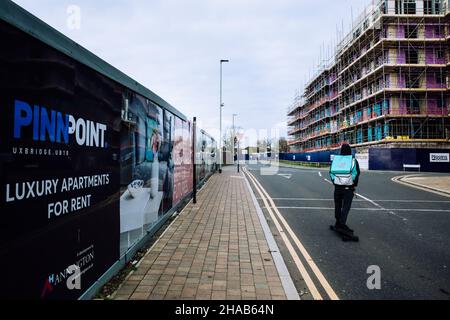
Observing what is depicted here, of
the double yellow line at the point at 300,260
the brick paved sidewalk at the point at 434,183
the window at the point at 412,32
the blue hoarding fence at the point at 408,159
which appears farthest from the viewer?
the window at the point at 412,32

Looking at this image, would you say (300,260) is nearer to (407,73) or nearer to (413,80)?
(407,73)

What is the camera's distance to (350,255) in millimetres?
5078

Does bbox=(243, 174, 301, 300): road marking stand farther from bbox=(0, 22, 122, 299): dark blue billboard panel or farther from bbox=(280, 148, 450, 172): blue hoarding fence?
bbox=(280, 148, 450, 172): blue hoarding fence

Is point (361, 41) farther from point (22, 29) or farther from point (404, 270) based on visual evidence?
point (22, 29)

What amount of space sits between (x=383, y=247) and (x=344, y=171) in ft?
5.34

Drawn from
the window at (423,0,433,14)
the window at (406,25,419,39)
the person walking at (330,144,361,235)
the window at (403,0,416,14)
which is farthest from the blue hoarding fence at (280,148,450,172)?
the person walking at (330,144,361,235)

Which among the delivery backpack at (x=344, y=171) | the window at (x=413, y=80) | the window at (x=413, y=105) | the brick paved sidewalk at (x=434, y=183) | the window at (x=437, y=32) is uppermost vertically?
the window at (x=437, y=32)

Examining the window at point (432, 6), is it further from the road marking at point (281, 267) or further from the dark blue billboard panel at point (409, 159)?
the road marking at point (281, 267)

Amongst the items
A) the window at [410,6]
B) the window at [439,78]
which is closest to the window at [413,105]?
the window at [439,78]

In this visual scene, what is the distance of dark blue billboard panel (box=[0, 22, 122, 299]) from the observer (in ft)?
7.01

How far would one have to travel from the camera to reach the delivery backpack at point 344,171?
6078 millimetres

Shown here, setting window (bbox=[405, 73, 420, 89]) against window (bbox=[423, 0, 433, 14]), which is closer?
window (bbox=[405, 73, 420, 89])

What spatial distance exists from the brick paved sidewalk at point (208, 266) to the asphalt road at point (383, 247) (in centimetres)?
52
